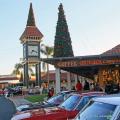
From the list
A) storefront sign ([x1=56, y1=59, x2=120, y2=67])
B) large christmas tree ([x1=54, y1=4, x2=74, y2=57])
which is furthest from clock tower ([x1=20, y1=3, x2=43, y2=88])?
storefront sign ([x1=56, y1=59, x2=120, y2=67])

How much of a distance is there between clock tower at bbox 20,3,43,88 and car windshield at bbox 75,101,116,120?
74626 millimetres

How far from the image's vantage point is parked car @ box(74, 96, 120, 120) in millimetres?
6271

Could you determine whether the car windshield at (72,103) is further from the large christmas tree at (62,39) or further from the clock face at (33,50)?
the clock face at (33,50)

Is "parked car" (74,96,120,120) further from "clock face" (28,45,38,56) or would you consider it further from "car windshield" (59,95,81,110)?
"clock face" (28,45,38,56)

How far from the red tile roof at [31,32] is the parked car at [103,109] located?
82726 mm

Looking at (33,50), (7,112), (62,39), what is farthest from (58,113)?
(33,50)

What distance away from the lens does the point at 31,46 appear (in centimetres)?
8738

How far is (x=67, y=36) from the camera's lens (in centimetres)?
6475

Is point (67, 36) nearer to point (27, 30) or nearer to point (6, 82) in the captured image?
point (27, 30)

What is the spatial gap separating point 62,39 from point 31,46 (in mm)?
24248

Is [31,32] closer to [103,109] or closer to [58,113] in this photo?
[58,113]

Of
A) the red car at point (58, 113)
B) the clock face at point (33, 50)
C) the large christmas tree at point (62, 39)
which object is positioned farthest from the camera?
the clock face at point (33, 50)

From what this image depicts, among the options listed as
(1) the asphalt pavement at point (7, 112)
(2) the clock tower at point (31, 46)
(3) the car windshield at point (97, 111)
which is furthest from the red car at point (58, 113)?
(2) the clock tower at point (31, 46)

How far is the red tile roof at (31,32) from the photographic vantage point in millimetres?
90025
